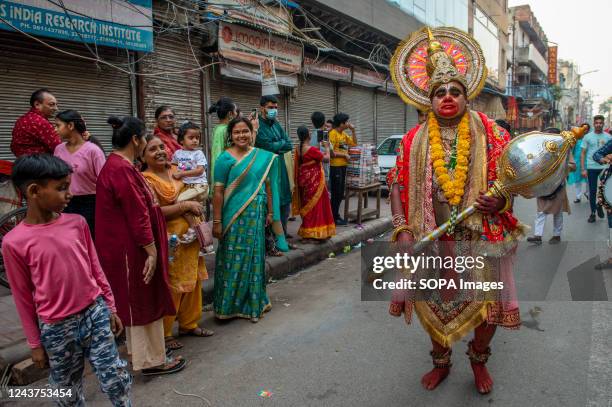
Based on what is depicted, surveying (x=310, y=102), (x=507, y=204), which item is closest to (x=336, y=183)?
(x=310, y=102)

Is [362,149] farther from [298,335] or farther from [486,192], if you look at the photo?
[486,192]

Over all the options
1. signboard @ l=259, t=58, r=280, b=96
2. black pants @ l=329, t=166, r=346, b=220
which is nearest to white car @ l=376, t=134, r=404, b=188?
black pants @ l=329, t=166, r=346, b=220

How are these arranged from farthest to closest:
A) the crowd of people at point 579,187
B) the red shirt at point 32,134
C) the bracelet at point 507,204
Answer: the crowd of people at point 579,187, the red shirt at point 32,134, the bracelet at point 507,204

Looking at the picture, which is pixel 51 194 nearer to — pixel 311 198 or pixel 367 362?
pixel 367 362

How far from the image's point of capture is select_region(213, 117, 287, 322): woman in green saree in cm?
432

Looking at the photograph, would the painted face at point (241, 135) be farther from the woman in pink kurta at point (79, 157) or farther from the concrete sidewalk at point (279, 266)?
the concrete sidewalk at point (279, 266)

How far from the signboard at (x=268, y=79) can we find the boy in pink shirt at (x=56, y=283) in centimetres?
651

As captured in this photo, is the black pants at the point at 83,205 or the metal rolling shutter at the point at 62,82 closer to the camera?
the black pants at the point at 83,205

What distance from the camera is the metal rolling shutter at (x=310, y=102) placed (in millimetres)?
11812

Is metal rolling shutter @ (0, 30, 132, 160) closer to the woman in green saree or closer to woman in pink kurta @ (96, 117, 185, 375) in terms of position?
the woman in green saree

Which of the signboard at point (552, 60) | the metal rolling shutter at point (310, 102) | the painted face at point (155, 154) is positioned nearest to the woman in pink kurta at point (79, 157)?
the painted face at point (155, 154)

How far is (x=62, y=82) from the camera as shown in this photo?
6.66m

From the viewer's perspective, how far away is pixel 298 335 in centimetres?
407

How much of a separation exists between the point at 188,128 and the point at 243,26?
225 inches
